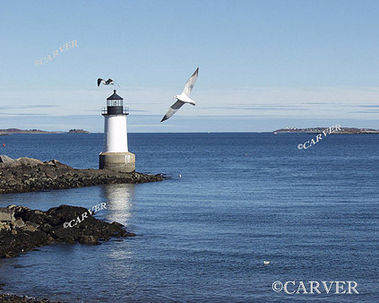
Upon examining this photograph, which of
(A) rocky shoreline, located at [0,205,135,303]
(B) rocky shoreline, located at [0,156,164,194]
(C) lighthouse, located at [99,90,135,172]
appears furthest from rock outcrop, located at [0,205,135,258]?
(C) lighthouse, located at [99,90,135,172]

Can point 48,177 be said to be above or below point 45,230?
above

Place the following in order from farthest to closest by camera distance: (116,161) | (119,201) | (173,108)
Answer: (116,161) < (119,201) < (173,108)

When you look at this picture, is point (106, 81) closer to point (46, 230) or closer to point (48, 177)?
point (48, 177)

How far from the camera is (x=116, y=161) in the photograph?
54062 mm

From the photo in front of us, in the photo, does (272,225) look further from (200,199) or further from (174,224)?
(200,199)

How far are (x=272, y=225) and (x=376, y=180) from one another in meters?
31.0

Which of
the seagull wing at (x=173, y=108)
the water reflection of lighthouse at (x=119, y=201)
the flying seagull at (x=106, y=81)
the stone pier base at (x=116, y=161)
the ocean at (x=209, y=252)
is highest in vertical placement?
A: the flying seagull at (x=106, y=81)

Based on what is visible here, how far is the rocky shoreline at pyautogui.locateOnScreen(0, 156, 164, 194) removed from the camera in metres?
46.3

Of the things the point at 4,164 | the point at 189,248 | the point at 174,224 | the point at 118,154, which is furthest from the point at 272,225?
the point at 4,164

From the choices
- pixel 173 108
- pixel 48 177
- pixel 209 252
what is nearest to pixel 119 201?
pixel 48 177

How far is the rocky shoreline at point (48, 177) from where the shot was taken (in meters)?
46.3

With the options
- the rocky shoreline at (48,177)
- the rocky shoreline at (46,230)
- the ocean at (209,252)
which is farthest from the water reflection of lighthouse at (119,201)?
the rocky shoreline at (46,230)

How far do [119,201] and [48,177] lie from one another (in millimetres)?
12157

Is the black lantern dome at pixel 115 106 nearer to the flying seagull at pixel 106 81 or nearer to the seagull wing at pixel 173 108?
the flying seagull at pixel 106 81
